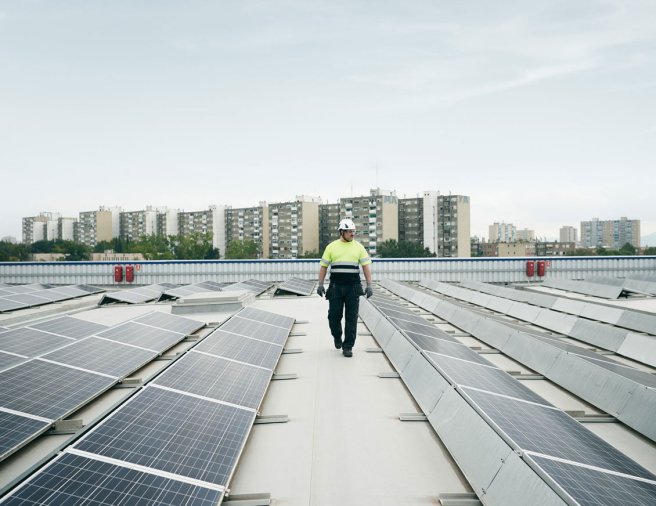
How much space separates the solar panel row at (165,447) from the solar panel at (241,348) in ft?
2.56

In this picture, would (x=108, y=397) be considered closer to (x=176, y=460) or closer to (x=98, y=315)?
(x=176, y=460)

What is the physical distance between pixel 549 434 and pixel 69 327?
860 cm

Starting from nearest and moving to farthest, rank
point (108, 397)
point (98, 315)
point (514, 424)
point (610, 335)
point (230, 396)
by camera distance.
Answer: point (514, 424) → point (230, 396) → point (108, 397) → point (610, 335) → point (98, 315)

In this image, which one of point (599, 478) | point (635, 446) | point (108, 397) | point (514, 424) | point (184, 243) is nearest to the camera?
point (599, 478)

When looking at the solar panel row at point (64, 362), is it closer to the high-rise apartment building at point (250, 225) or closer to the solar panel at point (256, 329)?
the solar panel at point (256, 329)

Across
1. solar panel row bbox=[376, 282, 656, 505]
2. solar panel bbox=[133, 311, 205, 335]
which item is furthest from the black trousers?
solar panel bbox=[133, 311, 205, 335]

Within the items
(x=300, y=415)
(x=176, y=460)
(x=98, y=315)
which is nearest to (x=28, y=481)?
(x=176, y=460)

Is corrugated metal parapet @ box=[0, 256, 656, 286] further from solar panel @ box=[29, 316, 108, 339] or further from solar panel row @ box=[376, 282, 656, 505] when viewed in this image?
solar panel row @ box=[376, 282, 656, 505]

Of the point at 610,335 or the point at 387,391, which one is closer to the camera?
the point at 387,391

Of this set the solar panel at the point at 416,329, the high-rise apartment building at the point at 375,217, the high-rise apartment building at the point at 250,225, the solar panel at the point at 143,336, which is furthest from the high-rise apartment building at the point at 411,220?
the solar panel at the point at 143,336

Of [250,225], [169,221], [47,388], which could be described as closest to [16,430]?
[47,388]

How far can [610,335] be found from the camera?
9.05 meters

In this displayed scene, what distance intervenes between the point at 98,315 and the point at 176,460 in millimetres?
11646

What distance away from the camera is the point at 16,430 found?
397 centimetres
